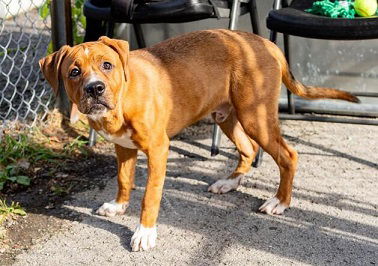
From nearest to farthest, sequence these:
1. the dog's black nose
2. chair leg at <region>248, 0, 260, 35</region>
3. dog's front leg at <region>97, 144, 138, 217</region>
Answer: the dog's black nose < dog's front leg at <region>97, 144, 138, 217</region> < chair leg at <region>248, 0, 260, 35</region>

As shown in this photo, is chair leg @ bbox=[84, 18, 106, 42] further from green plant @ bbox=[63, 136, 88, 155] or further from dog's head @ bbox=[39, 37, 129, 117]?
dog's head @ bbox=[39, 37, 129, 117]

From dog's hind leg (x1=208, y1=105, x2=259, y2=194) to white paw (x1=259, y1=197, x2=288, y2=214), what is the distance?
1.12 feet

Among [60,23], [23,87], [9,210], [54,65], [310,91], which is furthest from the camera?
[23,87]

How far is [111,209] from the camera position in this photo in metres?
3.93

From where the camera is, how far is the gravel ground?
3.49m

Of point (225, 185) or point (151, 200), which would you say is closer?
point (151, 200)

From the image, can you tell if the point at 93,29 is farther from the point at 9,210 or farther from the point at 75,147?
the point at 9,210

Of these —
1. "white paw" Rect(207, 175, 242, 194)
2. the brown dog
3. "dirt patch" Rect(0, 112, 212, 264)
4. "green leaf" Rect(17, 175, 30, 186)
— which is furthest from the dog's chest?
"green leaf" Rect(17, 175, 30, 186)

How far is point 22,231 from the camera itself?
3.80 metres

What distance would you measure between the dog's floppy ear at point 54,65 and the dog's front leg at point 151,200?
1.99 ft

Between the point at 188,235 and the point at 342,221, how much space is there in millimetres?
899

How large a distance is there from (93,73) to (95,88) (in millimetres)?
101

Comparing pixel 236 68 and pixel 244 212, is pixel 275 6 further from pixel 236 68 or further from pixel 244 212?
pixel 244 212

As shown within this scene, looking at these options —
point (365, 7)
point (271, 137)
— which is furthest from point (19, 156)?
point (365, 7)
